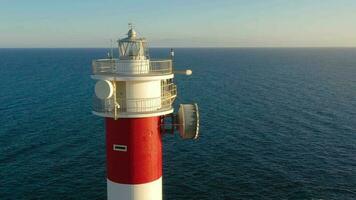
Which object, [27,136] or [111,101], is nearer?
[111,101]

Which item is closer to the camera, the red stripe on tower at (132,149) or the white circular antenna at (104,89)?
the white circular antenna at (104,89)

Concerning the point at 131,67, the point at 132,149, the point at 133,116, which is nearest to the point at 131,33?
the point at 131,67

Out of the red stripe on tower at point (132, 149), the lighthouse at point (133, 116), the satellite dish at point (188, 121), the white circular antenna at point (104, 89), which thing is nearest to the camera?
the white circular antenna at point (104, 89)

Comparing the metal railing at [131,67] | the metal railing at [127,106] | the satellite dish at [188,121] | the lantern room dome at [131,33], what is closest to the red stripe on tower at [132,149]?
the metal railing at [127,106]

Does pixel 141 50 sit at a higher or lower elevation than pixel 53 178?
higher

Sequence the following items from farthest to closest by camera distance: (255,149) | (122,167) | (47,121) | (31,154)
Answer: (47,121), (255,149), (31,154), (122,167)

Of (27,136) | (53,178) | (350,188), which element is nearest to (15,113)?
(27,136)

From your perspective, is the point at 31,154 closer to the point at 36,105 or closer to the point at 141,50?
the point at 36,105

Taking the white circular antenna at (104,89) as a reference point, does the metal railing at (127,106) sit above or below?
below

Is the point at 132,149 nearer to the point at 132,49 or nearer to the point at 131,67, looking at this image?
the point at 131,67

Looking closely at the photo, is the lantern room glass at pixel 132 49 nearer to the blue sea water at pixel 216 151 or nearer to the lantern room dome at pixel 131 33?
the lantern room dome at pixel 131 33
